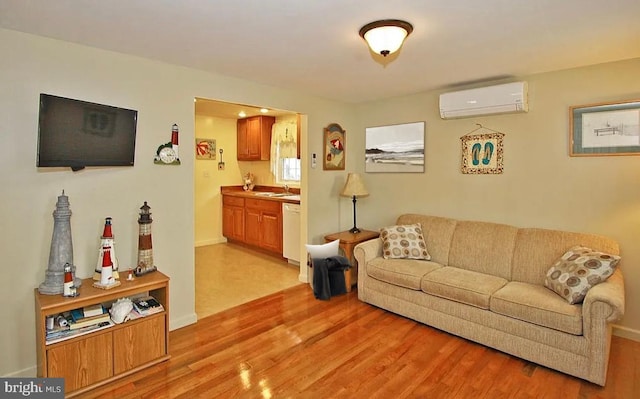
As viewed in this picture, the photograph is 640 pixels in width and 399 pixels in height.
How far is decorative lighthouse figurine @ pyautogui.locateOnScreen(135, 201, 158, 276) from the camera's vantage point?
2.61m

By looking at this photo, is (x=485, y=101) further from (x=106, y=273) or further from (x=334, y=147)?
(x=106, y=273)

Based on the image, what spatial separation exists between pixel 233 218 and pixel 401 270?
12.0 feet

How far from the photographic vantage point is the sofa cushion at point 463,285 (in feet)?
8.86

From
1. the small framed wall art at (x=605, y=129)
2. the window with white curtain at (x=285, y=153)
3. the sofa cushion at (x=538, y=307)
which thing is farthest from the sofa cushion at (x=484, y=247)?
the window with white curtain at (x=285, y=153)

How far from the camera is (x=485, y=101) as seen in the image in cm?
326

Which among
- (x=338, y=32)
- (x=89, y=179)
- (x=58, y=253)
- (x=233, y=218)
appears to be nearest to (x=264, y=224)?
(x=233, y=218)

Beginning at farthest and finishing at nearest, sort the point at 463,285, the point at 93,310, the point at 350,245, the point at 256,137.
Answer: the point at 256,137, the point at 350,245, the point at 463,285, the point at 93,310

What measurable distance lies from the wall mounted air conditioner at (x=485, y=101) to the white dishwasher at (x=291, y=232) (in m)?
2.27

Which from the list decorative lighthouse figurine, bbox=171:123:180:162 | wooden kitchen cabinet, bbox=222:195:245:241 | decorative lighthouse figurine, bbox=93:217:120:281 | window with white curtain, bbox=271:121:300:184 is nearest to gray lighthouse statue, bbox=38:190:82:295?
decorative lighthouse figurine, bbox=93:217:120:281

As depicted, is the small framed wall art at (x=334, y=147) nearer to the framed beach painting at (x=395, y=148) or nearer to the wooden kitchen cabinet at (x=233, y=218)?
the framed beach painting at (x=395, y=148)

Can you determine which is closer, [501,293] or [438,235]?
[501,293]

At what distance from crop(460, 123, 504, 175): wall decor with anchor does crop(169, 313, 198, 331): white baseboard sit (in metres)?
3.02

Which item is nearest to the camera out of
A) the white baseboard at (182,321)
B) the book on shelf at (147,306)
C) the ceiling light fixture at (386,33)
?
the ceiling light fixture at (386,33)

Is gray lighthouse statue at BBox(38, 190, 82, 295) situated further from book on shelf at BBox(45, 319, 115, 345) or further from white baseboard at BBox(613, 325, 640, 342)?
white baseboard at BBox(613, 325, 640, 342)
